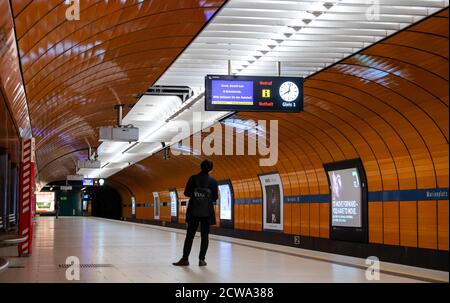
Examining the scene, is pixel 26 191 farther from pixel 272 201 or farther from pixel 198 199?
pixel 272 201

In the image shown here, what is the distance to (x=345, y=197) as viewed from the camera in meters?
15.1

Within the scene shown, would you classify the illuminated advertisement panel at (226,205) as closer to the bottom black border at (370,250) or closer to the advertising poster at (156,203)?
the bottom black border at (370,250)

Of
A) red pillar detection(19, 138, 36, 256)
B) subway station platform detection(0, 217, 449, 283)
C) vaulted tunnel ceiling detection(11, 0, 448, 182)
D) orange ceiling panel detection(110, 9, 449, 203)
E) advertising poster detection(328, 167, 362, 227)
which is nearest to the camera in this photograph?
vaulted tunnel ceiling detection(11, 0, 448, 182)

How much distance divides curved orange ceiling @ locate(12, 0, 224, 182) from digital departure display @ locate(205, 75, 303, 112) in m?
0.87

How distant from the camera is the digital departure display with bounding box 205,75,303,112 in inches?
420

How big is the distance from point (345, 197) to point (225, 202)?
35.1 feet

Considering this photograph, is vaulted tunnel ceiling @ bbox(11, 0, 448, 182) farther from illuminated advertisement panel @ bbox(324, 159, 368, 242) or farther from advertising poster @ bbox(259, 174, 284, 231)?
advertising poster @ bbox(259, 174, 284, 231)

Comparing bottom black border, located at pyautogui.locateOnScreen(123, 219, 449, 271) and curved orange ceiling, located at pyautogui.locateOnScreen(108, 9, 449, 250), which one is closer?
curved orange ceiling, located at pyautogui.locateOnScreen(108, 9, 449, 250)

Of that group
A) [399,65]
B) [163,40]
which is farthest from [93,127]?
[399,65]

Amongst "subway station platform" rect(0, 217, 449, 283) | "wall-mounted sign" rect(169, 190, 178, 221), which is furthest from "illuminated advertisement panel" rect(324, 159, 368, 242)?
"wall-mounted sign" rect(169, 190, 178, 221)

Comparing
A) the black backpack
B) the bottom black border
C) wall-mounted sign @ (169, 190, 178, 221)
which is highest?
the black backpack

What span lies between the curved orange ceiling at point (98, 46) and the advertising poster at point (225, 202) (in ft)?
32.6

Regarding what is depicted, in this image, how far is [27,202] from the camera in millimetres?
13102
